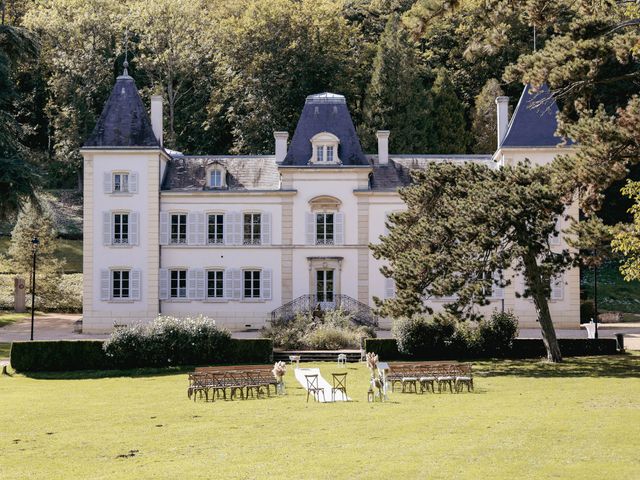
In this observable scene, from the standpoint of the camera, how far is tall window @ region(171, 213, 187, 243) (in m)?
41.9

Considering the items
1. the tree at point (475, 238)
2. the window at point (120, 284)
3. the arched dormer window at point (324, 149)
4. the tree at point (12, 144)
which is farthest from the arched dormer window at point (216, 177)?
the tree at point (475, 238)

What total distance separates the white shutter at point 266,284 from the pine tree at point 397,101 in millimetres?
16222

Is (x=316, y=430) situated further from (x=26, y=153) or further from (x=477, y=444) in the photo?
(x=26, y=153)

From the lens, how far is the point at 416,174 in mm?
31219

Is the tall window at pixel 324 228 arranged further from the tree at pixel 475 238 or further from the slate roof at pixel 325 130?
the tree at pixel 475 238

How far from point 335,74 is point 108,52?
15977 millimetres

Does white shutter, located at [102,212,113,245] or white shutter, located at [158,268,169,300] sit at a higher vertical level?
white shutter, located at [102,212,113,245]

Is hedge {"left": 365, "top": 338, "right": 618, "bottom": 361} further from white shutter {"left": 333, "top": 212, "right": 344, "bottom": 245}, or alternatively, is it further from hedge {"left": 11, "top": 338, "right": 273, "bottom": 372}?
white shutter {"left": 333, "top": 212, "right": 344, "bottom": 245}

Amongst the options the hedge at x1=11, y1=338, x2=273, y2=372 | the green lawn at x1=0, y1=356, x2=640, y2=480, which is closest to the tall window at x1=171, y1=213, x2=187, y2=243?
the hedge at x1=11, y1=338, x2=273, y2=372

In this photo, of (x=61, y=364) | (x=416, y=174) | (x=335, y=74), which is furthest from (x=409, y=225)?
(x=335, y=74)

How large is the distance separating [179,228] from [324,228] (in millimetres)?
6430

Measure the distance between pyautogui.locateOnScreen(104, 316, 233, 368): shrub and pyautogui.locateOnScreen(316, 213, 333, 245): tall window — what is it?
36.2 ft

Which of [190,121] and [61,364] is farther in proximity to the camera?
[190,121]

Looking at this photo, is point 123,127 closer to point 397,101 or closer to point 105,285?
point 105,285
